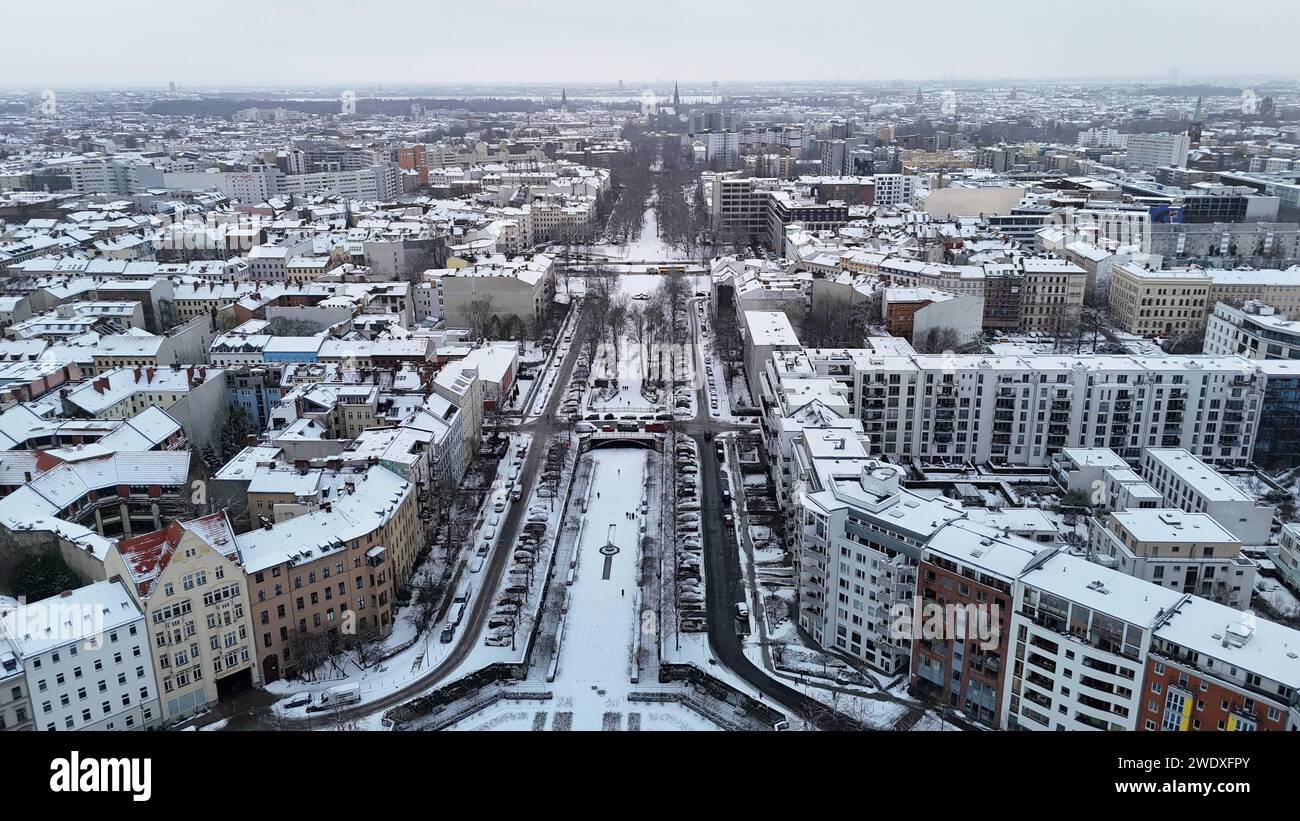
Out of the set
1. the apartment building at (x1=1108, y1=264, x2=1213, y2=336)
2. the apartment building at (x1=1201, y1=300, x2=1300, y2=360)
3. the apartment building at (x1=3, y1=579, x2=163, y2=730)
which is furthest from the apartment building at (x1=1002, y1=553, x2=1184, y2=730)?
the apartment building at (x1=1108, y1=264, x2=1213, y2=336)

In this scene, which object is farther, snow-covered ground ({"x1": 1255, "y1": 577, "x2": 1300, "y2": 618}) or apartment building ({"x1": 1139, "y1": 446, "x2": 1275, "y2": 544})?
apartment building ({"x1": 1139, "y1": 446, "x2": 1275, "y2": 544})

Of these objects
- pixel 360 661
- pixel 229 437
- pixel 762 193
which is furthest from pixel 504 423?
pixel 762 193

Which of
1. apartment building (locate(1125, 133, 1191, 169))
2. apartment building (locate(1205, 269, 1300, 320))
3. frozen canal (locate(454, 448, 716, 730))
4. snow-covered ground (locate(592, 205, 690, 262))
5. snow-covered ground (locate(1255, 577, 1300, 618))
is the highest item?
apartment building (locate(1125, 133, 1191, 169))

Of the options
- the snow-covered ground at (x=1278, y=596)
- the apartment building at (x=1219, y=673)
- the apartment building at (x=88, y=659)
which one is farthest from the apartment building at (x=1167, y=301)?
the apartment building at (x=88, y=659)

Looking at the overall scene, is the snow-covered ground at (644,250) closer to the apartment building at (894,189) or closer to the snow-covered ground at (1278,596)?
the apartment building at (894,189)

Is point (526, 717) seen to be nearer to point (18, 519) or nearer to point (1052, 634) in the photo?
point (1052, 634)

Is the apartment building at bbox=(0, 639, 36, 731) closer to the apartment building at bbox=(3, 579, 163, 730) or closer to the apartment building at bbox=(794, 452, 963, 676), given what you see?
the apartment building at bbox=(3, 579, 163, 730)

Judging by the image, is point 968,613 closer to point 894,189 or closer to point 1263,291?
point 1263,291
